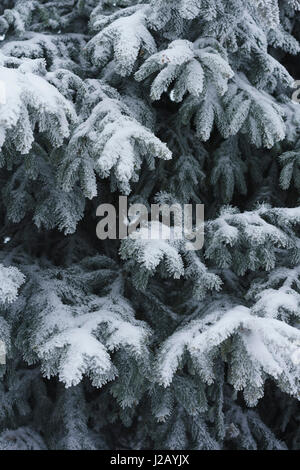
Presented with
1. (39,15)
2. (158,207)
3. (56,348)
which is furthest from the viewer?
(39,15)

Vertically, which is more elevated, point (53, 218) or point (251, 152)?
point (251, 152)

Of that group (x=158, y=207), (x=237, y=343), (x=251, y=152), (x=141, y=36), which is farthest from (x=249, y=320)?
(x=251, y=152)

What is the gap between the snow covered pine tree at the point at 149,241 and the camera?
2.22m

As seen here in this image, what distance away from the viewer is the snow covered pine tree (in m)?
2.22

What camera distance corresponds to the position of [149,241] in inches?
93.4

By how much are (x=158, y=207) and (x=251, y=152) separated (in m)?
1.09

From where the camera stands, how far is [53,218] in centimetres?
306

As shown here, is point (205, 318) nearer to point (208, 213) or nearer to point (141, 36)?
point (208, 213)

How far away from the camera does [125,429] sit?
3912 millimetres

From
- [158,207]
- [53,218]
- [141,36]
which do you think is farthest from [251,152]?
[53,218]

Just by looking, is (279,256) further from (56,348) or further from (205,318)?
(56,348)

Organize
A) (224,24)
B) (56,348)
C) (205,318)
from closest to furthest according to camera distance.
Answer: (56,348), (205,318), (224,24)

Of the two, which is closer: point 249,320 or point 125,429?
point 249,320
